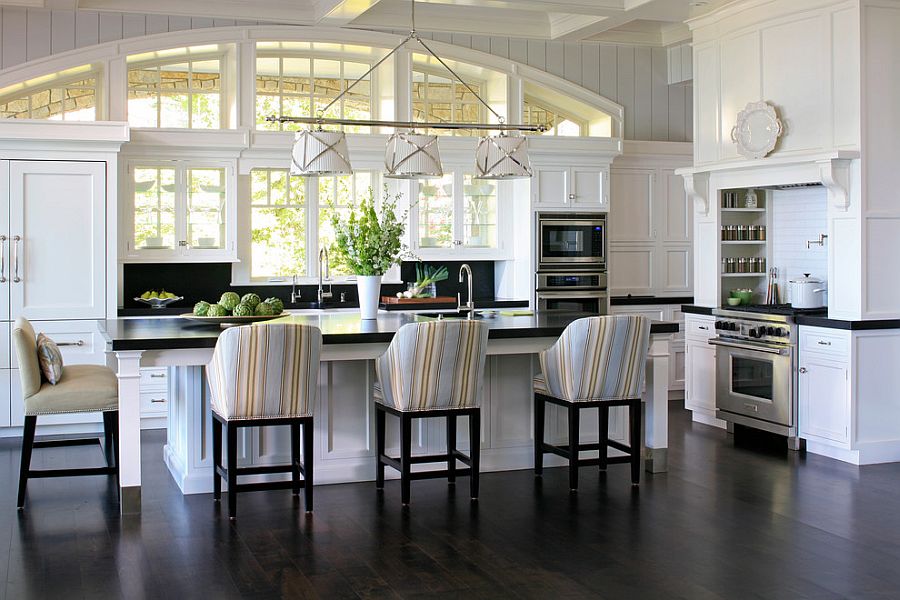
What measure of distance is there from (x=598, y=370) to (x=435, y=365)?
0.93 metres

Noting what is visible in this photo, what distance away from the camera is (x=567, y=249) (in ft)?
29.1

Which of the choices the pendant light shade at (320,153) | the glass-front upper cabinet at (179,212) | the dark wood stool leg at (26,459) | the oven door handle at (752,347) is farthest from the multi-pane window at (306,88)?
the dark wood stool leg at (26,459)

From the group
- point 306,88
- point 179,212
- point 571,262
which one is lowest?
point 571,262

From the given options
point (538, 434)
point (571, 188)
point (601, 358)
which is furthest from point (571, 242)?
point (601, 358)

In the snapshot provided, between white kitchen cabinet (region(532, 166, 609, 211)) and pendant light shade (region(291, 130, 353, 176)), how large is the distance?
342cm

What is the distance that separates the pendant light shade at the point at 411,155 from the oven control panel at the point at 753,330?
108 inches

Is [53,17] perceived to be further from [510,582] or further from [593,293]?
[510,582]

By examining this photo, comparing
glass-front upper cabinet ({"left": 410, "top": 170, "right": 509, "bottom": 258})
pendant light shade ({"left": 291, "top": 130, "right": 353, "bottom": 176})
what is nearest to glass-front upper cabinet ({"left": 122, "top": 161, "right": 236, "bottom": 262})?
glass-front upper cabinet ({"left": 410, "top": 170, "right": 509, "bottom": 258})

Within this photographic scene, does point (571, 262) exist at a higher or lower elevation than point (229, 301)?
higher

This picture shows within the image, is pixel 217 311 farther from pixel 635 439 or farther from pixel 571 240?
pixel 571 240

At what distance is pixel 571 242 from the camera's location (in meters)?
8.88

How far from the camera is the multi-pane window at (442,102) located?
8883 mm

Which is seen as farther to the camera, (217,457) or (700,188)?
(700,188)

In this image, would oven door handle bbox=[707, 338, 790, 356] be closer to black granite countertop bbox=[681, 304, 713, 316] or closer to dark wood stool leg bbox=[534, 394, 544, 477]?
black granite countertop bbox=[681, 304, 713, 316]
